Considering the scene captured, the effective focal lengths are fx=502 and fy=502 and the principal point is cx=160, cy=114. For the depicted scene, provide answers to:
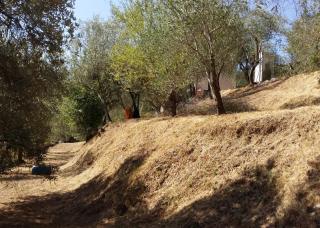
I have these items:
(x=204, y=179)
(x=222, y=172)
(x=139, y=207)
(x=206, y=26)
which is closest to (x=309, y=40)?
(x=206, y=26)

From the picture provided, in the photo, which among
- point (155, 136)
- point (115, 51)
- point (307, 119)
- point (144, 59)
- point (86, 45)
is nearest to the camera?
point (307, 119)

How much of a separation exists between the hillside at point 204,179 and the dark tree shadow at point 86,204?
0.04m

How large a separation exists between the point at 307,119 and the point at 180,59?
907 centimetres

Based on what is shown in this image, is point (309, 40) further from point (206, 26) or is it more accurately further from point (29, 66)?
point (29, 66)

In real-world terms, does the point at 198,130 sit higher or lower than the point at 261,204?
higher

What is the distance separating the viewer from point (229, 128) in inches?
546

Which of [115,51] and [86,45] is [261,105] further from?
[86,45]

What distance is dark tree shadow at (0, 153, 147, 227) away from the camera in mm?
14992

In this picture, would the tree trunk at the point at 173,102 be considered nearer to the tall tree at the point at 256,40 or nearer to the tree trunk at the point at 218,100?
the tree trunk at the point at 218,100

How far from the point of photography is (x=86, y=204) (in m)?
17.2

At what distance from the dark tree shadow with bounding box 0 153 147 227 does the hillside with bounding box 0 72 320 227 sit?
4 centimetres

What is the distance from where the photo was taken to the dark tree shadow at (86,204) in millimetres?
14992

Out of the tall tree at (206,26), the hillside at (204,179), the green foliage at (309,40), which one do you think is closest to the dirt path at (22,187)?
the hillside at (204,179)

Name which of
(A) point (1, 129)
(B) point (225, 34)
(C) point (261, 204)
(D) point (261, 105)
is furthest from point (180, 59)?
(C) point (261, 204)
